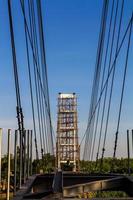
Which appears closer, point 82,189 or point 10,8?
point 82,189

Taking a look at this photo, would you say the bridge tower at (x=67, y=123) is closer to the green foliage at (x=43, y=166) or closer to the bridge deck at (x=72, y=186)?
the green foliage at (x=43, y=166)

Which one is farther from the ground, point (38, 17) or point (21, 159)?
point (38, 17)

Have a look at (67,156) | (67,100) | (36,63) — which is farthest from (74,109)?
(36,63)

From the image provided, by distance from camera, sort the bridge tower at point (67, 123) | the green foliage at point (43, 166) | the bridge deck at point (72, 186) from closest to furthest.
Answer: the bridge deck at point (72, 186) < the green foliage at point (43, 166) < the bridge tower at point (67, 123)

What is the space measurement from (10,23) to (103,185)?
212 centimetres

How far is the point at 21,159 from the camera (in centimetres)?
589

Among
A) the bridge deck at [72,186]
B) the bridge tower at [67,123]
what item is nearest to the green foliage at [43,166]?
the bridge deck at [72,186]

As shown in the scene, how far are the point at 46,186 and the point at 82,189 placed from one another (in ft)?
5.53

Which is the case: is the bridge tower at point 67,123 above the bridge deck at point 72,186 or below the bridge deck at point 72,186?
above

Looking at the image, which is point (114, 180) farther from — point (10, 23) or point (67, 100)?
point (67, 100)

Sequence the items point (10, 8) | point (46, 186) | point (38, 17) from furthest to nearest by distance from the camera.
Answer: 1. point (38, 17)
2. point (46, 186)
3. point (10, 8)

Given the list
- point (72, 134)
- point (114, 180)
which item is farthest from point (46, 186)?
point (72, 134)

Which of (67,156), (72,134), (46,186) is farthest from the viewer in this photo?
(72,134)

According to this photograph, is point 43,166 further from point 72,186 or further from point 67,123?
point 67,123
